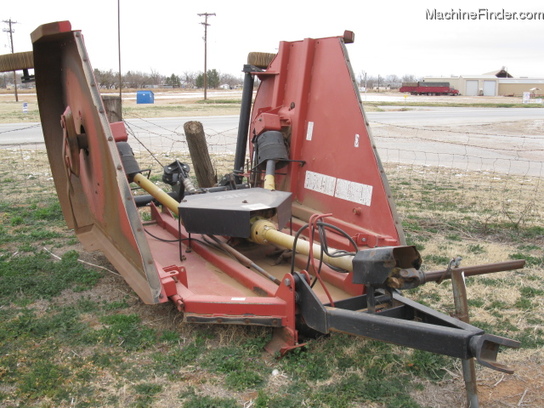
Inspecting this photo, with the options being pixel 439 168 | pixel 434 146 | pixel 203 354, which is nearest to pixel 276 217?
pixel 203 354

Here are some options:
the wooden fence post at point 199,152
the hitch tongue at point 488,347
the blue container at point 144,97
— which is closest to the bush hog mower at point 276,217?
the hitch tongue at point 488,347

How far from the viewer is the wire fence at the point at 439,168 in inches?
298

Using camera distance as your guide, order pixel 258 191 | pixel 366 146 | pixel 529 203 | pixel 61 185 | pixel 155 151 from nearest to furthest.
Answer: pixel 366 146, pixel 258 191, pixel 61 185, pixel 529 203, pixel 155 151

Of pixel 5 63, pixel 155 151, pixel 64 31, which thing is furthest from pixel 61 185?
pixel 155 151

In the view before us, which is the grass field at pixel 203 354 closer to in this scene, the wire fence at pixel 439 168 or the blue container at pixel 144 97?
the wire fence at pixel 439 168

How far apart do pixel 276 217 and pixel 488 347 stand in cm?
190

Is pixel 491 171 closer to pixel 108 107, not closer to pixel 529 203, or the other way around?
pixel 529 203

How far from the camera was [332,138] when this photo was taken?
4539 millimetres

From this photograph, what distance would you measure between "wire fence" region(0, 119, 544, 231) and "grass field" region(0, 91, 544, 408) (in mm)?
1377

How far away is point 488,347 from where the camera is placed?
2.43 metres

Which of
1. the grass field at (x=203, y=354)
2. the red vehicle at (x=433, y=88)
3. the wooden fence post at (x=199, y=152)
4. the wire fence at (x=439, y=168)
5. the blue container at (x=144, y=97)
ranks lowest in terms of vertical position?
the grass field at (x=203, y=354)

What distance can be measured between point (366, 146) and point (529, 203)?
14.3 feet

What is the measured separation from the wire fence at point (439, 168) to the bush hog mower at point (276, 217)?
2.88 feet

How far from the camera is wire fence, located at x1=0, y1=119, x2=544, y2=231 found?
7.56 meters
